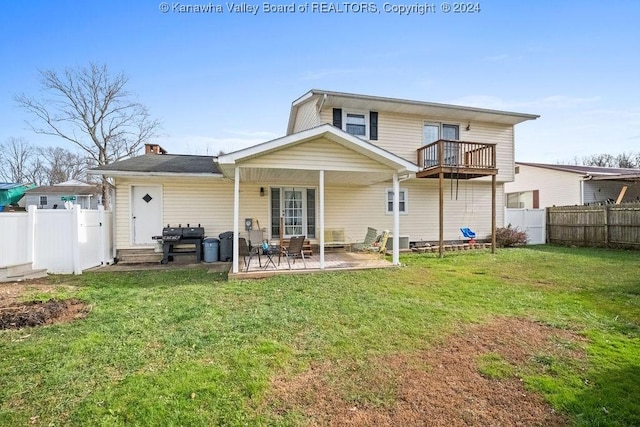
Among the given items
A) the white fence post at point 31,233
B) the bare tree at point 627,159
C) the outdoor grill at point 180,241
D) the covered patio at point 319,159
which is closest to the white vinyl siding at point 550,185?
the covered patio at point 319,159

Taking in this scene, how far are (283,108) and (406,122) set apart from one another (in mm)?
6780

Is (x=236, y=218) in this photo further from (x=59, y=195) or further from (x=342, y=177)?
(x=59, y=195)

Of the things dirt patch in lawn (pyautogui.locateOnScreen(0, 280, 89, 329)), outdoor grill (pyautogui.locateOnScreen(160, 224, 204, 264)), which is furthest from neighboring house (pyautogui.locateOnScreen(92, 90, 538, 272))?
dirt patch in lawn (pyautogui.locateOnScreen(0, 280, 89, 329))

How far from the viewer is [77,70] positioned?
915 inches

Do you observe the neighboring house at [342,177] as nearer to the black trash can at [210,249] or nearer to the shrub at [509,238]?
the shrub at [509,238]

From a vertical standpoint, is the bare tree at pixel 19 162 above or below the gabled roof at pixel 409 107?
above

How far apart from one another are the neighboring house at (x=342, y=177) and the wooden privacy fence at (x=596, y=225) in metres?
3.10

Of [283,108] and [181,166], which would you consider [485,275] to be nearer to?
[181,166]

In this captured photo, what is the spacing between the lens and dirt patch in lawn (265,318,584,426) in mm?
2406

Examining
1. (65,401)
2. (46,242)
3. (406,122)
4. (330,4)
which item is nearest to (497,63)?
(406,122)

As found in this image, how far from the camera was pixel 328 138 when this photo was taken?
25.3ft

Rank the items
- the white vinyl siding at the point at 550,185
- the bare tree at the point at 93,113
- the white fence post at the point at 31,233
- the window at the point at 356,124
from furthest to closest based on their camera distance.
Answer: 1. the bare tree at the point at 93,113
2. the white vinyl siding at the point at 550,185
3. the window at the point at 356,124
4. the white fence post at the point at 31,233

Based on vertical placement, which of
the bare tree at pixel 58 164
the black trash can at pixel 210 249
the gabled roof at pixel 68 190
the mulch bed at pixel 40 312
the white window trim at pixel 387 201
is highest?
the bare tree at pixel 58 164

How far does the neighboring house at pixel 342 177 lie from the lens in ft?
25.9
